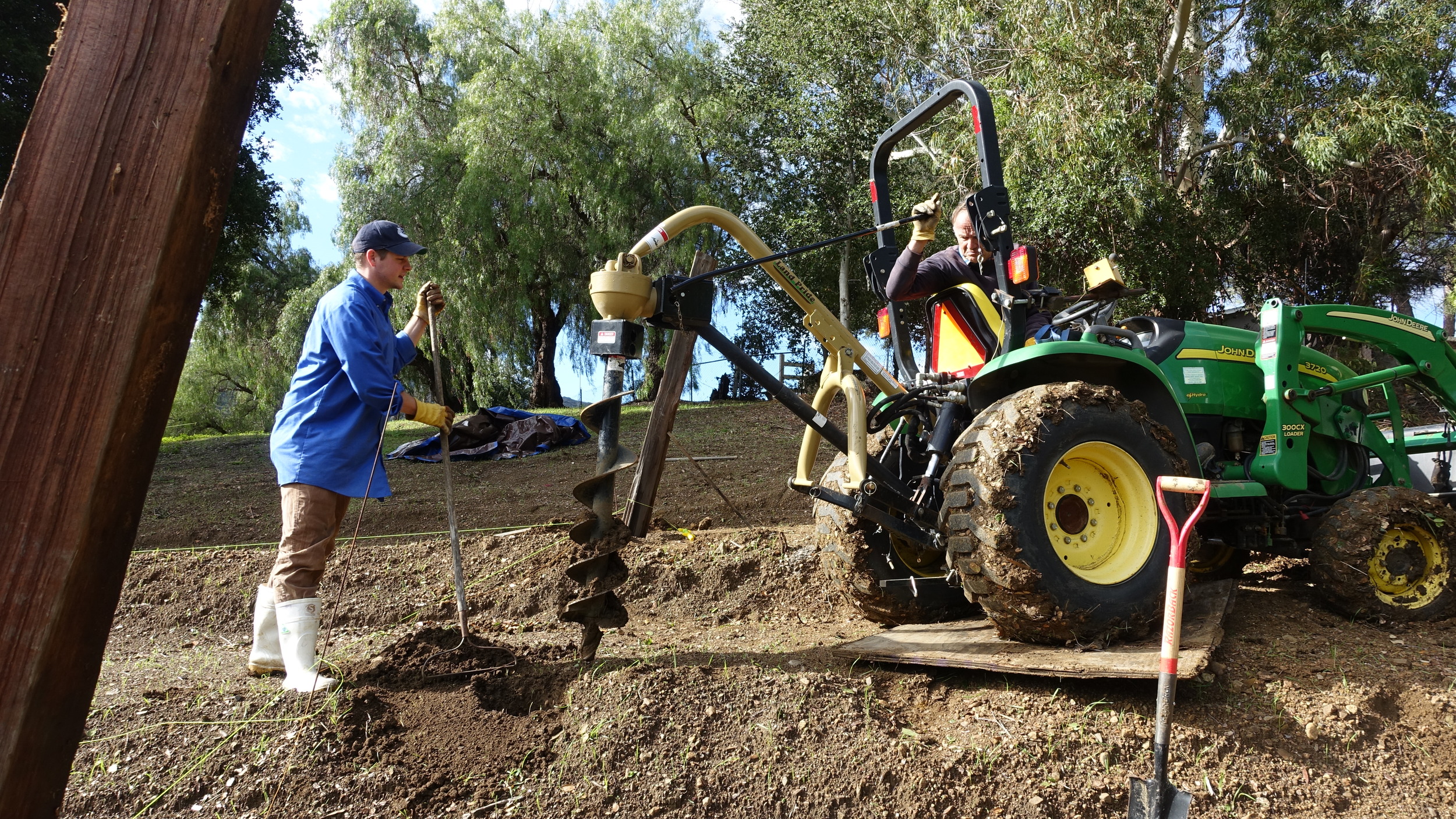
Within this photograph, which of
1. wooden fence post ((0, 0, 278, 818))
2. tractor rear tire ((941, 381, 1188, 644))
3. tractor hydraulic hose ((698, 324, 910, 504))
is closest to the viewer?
wooden fence post ((0, 0, 278, 818))

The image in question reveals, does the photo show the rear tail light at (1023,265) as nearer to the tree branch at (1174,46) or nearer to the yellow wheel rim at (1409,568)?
the yellow wheel rim at (1409,568)

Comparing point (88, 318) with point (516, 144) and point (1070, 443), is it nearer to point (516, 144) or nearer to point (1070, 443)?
point (1070, 443)

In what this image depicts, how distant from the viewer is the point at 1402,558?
14.5 feet

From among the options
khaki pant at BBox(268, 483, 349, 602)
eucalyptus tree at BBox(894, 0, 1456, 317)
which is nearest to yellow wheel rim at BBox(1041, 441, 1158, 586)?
khaki pant at BBox(268, 483, 349, 602)

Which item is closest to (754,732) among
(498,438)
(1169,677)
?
(1169,677)

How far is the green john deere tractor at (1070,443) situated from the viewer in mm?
3395

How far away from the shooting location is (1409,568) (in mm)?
4418

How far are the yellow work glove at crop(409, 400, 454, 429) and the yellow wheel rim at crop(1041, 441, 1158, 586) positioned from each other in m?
2.63

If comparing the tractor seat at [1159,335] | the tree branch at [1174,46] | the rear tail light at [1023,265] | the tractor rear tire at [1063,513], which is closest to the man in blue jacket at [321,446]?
the tractor rear tire at [1063,513]

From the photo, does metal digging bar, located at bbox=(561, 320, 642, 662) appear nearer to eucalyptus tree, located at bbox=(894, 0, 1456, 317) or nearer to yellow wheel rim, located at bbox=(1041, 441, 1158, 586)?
yellow wheel rim, located at bbox=(1041, 441, 1158, 586)

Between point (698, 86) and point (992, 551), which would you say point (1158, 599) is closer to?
point (992, 551)

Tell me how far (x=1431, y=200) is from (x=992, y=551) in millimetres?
12625

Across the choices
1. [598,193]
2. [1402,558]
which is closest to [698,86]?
[598,193]

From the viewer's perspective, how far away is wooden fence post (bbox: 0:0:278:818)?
1.62 meters
